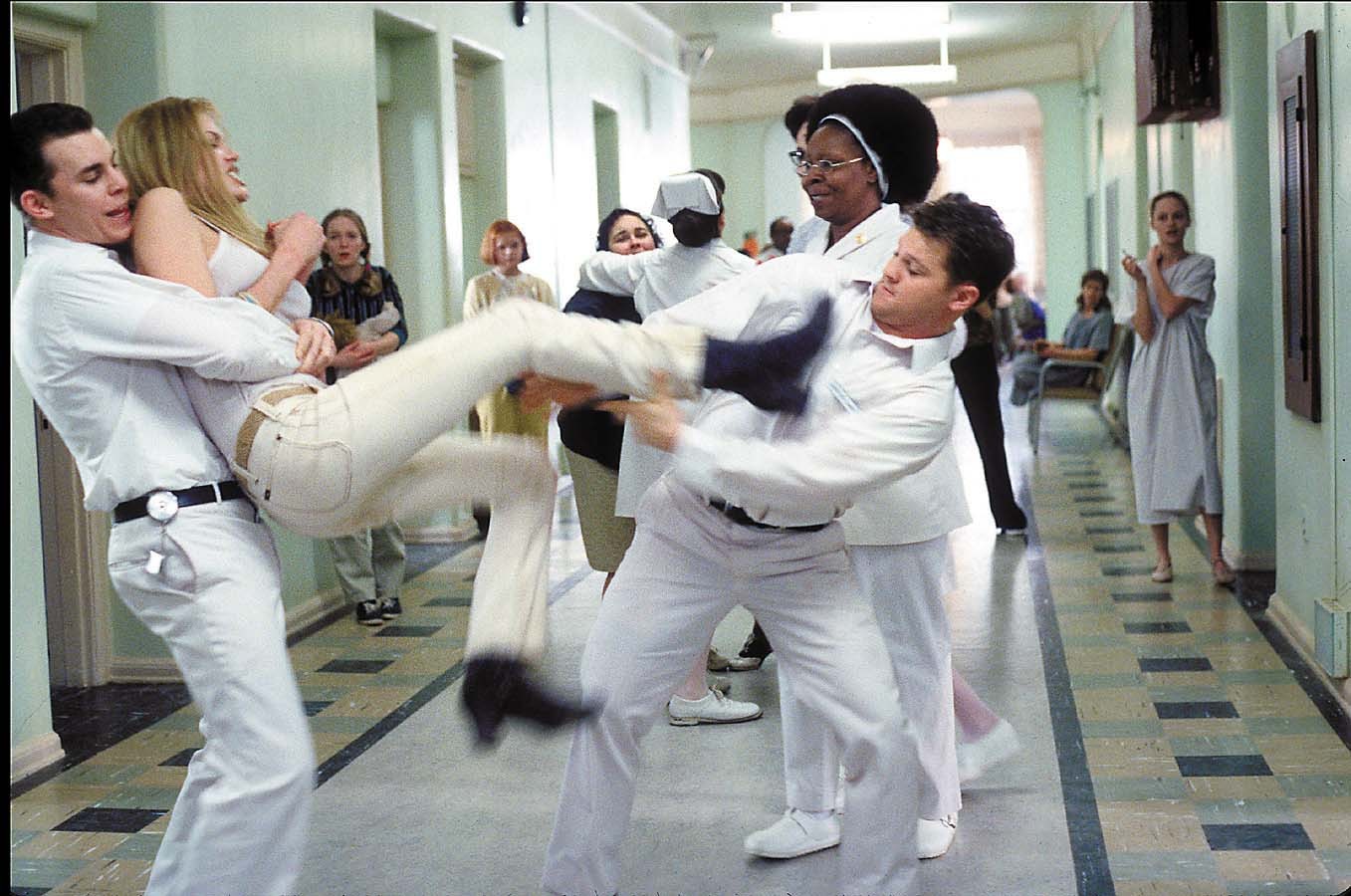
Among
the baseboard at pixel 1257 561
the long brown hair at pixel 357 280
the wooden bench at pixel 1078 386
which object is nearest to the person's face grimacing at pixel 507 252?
the long brown hair at pixel 357 280

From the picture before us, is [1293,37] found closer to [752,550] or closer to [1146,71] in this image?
[1146,71]

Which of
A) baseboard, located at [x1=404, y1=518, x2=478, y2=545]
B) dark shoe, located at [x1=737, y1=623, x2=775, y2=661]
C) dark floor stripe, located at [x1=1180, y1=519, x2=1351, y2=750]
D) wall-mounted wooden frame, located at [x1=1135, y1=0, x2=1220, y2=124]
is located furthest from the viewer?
baseboard, located at [x1=404, y1=518, x2=478, y2=545]

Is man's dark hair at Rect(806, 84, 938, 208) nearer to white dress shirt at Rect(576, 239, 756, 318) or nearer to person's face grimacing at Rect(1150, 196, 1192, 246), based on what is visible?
white dress shirt at Rect(576, 239, 756, 318)

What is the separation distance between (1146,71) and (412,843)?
555 centimetres

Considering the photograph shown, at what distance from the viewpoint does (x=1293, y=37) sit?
5090 mm

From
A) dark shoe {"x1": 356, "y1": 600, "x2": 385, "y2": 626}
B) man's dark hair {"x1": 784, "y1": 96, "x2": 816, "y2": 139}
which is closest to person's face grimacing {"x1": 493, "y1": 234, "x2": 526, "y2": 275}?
dark shoe {"x1": 356, "y1": 600, "x2": 385, "y2": 626}

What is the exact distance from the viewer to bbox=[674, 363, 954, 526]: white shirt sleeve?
8.21 feet

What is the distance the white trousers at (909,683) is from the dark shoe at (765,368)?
83 centimetres

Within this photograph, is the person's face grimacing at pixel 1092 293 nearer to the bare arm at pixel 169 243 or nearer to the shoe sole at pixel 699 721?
the shoe sole at pixel 699 721

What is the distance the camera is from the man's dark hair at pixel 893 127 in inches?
131

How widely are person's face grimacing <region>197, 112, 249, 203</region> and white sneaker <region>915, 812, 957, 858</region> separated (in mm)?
2008

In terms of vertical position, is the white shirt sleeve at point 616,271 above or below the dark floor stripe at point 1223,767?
above

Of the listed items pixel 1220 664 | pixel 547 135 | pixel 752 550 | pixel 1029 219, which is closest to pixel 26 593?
pixel 752 550

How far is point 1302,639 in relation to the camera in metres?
5.11
